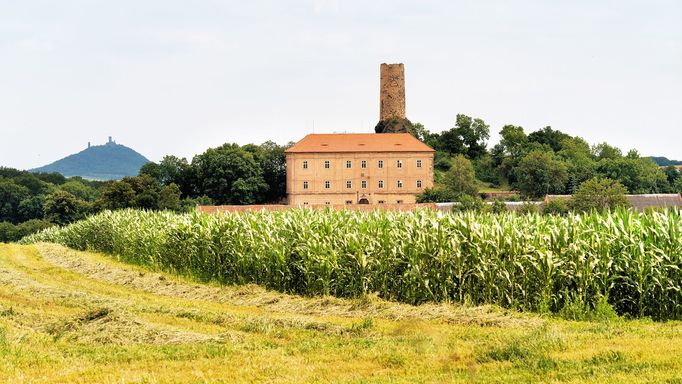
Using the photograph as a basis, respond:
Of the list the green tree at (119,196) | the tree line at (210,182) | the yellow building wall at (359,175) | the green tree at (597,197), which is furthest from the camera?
the yellow building wall at (359,175)

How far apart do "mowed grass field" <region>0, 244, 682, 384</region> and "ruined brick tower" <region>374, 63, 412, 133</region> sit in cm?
11173

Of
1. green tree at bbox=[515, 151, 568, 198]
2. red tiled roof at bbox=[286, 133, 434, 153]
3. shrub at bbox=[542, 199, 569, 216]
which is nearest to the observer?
shrub at bbox=[542, 199, 569, 216]

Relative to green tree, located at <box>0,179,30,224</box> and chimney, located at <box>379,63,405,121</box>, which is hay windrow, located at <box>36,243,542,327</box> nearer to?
chimney, located at <box>379,63,405,121</box>

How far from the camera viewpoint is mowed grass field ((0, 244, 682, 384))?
10383mm

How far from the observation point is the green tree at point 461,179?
Result: 113m

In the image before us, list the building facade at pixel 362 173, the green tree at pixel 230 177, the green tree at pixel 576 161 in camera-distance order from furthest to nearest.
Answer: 1. the green tree at pixel 576 161
2. the building facade at pixel 362 173
3. the green tree at pixel 230 177

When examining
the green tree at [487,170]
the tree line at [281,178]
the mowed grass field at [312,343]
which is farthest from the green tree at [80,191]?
the mowed grass field at [312,343]

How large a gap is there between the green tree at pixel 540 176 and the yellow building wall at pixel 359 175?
49.6 ft

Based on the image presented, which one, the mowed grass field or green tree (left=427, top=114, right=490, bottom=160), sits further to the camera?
green tree (left=427, top=114, right=490, bottom=160)

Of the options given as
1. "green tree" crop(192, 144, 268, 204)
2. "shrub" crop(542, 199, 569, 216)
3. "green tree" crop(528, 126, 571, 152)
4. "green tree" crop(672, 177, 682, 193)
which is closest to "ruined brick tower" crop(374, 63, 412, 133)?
"green tree" crop(192, 144, 268, 204)

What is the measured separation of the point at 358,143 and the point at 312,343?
4084 inches

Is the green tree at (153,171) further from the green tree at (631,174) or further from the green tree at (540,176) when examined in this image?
the green tree at (631,174)

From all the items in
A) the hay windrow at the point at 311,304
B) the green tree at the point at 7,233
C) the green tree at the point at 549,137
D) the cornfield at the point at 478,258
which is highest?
the green tree at the point at 549,137

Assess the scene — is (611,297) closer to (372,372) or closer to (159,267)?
(372,372)
